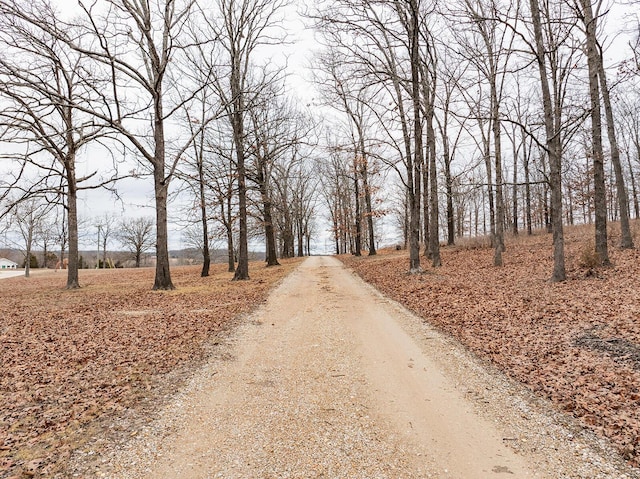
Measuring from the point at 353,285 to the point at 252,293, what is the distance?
4.08m

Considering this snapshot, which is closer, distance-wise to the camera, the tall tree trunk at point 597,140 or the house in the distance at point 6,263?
the tall tree trunk at point 597,140

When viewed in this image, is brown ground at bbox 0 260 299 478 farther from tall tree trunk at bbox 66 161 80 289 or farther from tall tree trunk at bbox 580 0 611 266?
tall tree trunk at bbox 580 0 611 266

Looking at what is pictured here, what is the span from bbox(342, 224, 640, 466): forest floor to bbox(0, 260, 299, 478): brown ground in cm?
467

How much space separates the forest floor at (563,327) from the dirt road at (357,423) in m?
0.39

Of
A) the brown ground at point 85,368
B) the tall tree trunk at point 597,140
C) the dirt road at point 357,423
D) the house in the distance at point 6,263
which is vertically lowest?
the dirt road at point 357,423

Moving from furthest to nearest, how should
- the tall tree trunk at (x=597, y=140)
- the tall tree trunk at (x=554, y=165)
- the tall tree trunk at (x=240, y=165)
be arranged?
1. the tall tree trunk at (x=240, y=165)
2. the tall tree trunk at (x=597, y=140)
3. the tall tree trunk at (x=554, y=165)

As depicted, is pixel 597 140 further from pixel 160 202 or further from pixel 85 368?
pixel 160 202

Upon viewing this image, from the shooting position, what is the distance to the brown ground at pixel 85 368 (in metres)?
3.29

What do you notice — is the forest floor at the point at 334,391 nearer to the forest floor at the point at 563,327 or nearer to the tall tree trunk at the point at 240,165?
the forest floor at the point at 563,327

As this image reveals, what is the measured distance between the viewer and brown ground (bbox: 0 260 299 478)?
3.29 metres

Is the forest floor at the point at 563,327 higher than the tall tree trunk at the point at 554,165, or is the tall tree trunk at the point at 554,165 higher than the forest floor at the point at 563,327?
the tall tree trunk at the point at 554,165

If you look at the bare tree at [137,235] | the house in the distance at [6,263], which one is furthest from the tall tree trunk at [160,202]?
the house in the distance at [6,263]

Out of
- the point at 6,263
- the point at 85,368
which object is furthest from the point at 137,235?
the point at 85,368

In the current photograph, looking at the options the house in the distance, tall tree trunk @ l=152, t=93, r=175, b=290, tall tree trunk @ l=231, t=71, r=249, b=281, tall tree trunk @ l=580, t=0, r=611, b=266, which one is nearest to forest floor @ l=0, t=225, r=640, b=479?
tall tree trunk @ l=580, t=0, r=611, b=266
